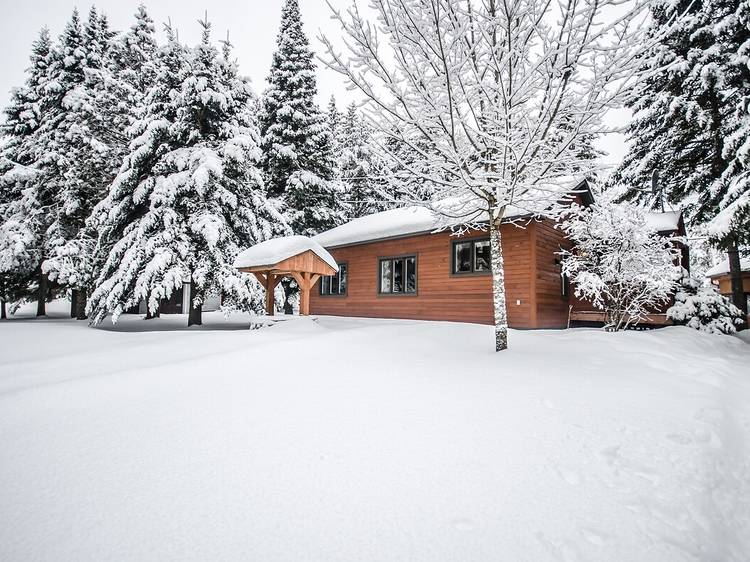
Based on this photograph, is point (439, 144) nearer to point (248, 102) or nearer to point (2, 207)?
point (248, 102)

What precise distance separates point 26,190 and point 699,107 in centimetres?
2482

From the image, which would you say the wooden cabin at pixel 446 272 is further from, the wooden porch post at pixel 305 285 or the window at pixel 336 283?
the wooden porch post at pixel 305 285

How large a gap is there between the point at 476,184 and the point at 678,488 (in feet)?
13.1

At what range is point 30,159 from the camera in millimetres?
16297

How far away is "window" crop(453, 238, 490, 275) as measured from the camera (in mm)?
10945

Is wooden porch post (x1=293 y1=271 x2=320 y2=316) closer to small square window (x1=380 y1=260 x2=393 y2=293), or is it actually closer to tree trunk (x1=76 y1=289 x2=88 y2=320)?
small square window (x1=380 y1=260 x2=393 y2=293)

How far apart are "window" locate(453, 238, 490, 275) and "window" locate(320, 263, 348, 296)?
5.32 m

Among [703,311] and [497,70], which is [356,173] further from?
[497,70]

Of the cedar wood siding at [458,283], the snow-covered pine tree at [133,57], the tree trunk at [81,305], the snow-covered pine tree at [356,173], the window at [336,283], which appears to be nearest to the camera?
the cedar wood siding at [458,283]

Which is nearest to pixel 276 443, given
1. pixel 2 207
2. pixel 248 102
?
pixel 248 102

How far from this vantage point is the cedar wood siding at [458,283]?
10.1 metres

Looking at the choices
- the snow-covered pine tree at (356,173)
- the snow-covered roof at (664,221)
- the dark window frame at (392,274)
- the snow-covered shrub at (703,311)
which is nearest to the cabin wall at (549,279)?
the snow-covered shrub at (703,311)

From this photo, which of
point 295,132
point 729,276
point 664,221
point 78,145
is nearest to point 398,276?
point 295,132

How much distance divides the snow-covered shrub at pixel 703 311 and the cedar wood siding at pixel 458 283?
117 inches
